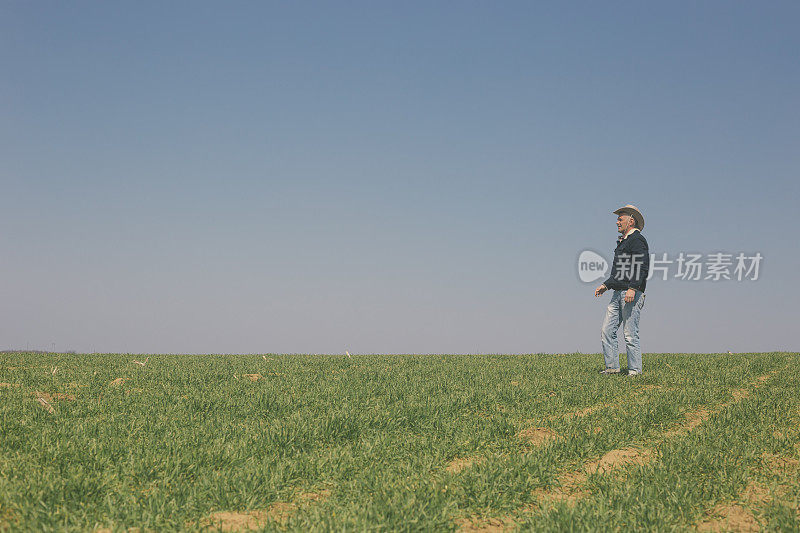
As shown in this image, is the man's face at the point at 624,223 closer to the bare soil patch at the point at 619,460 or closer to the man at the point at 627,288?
the man at the point at 627,288

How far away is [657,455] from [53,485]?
6.02m

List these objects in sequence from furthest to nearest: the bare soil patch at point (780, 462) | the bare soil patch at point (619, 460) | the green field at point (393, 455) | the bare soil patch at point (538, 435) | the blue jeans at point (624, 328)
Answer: the blue jeans at point (624, 328) < the bare soil patch at point (538, 435) < the bare soil patch at point (780, 462) < the bare soil patch at point (619, 460) < the green field at point (393, 455)

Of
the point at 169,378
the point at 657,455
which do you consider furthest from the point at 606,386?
the point at 169,378

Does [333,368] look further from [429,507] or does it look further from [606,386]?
[429,507]

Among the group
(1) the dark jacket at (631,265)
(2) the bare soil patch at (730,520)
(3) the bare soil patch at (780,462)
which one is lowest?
(2) the bare soil patch at (730,520)

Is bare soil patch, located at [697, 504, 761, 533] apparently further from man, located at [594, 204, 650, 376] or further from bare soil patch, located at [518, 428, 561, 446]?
man, located at [594, 204, 650, 376]

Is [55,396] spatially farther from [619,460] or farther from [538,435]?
[619,460]

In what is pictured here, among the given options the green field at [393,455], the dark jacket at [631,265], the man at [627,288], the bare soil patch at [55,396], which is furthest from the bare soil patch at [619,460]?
the bare soil patch at [55,396]

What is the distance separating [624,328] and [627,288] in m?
0.87

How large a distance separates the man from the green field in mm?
1881

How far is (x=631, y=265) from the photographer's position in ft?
38.2

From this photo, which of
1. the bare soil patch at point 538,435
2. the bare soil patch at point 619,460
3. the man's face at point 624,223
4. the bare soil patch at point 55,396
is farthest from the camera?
the man's face at point 624,223

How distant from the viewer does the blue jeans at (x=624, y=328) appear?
11.5 m

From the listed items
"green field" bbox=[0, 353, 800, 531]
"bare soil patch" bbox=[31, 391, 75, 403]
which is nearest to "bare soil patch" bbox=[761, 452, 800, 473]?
"green field" bbox=[0, 353, 800, 531]
